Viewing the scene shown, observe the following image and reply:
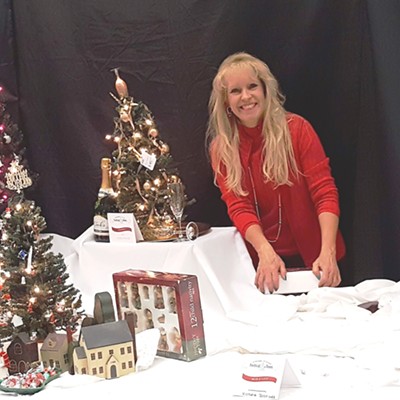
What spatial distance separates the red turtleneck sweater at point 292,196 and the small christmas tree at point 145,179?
21 cm

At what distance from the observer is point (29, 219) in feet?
4.91

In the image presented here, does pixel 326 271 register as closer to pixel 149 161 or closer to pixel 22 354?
pixel 149 161

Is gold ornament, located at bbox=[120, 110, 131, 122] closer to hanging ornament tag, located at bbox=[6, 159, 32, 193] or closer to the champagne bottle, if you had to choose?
the champagne bottle

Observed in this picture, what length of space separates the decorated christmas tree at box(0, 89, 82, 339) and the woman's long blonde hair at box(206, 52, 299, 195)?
87 centimetres

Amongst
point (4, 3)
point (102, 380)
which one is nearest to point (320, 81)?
point (4, 3)

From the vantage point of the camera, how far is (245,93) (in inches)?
87.7

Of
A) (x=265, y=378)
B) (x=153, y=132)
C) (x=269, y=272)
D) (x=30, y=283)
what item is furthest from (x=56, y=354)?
(x=153, y=132)

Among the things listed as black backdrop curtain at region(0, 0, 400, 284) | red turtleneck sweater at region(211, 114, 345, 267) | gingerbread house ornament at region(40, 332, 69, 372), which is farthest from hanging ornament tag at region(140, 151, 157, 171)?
gingerbread house ornament at region(40, 332, 69, 372)

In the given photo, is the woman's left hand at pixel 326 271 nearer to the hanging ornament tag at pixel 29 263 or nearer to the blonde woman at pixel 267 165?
the blonde woman at pixel 267 165

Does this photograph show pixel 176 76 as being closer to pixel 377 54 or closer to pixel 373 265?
pixel 377 54

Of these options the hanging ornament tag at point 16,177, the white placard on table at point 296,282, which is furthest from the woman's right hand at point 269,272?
the hanging ornament tag at point 16,177

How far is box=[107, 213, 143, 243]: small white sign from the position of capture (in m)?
2.17

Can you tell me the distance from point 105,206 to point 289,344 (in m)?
1.04

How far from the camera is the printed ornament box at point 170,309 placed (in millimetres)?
1365
